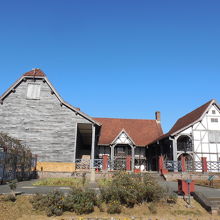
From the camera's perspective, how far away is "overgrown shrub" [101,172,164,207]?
337 inches

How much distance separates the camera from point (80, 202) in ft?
26.6

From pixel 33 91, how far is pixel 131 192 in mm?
16834

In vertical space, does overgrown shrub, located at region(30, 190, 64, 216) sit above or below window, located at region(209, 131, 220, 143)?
below

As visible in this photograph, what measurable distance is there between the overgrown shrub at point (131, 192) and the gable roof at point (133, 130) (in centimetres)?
1732

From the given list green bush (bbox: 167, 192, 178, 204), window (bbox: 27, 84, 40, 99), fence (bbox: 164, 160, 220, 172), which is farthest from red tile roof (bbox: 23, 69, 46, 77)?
green bush (bbox: 167, 192, 178, 204)

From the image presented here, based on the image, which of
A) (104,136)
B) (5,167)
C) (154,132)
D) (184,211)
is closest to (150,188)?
(184,211)

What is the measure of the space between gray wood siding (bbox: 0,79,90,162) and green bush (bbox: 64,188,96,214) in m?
12.7

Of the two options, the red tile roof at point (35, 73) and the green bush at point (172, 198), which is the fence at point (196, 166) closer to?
the green bush at point (172, 198)

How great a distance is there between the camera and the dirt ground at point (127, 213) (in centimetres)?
740

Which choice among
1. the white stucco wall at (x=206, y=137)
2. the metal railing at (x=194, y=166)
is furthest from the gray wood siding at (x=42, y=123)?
the metal railing at (x=194, y=166)

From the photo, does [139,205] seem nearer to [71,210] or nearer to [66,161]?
[71,210]

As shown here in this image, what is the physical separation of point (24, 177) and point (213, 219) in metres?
14.2

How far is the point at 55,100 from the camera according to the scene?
2225cm

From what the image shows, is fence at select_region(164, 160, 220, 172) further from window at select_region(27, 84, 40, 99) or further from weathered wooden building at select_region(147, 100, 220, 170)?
window at select_region(27, 84, 40, 99)
